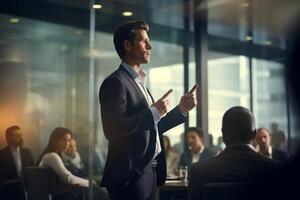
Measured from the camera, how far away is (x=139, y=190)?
2.32 metres

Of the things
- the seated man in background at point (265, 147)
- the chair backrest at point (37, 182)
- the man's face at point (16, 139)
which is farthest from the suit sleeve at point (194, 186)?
the man's face at point (16, 139)

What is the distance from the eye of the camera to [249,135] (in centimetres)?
234

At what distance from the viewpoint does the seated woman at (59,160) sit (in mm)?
4883

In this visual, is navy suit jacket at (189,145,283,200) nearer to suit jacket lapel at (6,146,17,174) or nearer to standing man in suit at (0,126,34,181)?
standing man in suit at (0,126,34,181)

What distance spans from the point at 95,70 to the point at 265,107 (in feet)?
11.2

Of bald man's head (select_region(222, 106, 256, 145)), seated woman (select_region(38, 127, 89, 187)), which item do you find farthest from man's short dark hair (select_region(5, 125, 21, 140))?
bald man's head (select_region(222, 106, 256, 145))

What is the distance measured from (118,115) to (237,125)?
0.55 m

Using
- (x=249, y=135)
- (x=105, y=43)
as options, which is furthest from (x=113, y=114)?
(x=105, y=43)

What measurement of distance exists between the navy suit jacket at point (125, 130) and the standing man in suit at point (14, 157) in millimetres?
3611

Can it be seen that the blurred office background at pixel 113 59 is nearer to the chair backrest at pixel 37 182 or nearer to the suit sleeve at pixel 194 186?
the chair backrest at pixel 37 182

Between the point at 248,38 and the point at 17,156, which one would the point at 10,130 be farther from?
the point at 248,38

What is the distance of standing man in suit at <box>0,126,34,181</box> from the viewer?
5993 mm

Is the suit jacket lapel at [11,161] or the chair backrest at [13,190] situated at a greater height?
the suit jacket lapel at [11,161]

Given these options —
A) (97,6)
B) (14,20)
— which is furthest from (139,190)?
(97,6)
